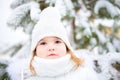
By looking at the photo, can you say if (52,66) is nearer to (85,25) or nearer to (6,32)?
(85,25)

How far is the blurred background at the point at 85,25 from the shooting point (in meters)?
2.33

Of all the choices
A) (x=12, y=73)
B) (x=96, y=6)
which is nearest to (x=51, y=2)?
(x=96, y=6)

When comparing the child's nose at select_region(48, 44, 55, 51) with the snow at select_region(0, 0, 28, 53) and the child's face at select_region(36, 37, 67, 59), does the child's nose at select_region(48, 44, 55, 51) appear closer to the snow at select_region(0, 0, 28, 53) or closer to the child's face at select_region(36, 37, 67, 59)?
the child's face at select_region(36, 37, 67, 59)

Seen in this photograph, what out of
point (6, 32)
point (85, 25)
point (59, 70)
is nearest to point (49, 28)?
point (59, 70)

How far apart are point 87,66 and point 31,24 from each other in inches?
23.5

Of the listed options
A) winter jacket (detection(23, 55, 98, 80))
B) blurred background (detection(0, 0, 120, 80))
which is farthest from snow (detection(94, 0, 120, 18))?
winter jacket (detection(23, 55, 98, 80))

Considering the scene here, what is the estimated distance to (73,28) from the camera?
10.7 feet

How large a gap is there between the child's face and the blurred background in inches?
12.2

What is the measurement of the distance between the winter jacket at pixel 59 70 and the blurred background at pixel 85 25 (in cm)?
18

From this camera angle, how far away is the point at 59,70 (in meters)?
2.05

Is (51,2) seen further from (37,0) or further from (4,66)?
(4,66)

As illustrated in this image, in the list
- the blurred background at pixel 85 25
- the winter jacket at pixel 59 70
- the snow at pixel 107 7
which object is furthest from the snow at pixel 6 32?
the winter jacket at pixel 59 70

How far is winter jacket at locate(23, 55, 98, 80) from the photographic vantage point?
2035 mm

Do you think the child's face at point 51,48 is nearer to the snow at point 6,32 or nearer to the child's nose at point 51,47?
the child's nose at point 51,47
